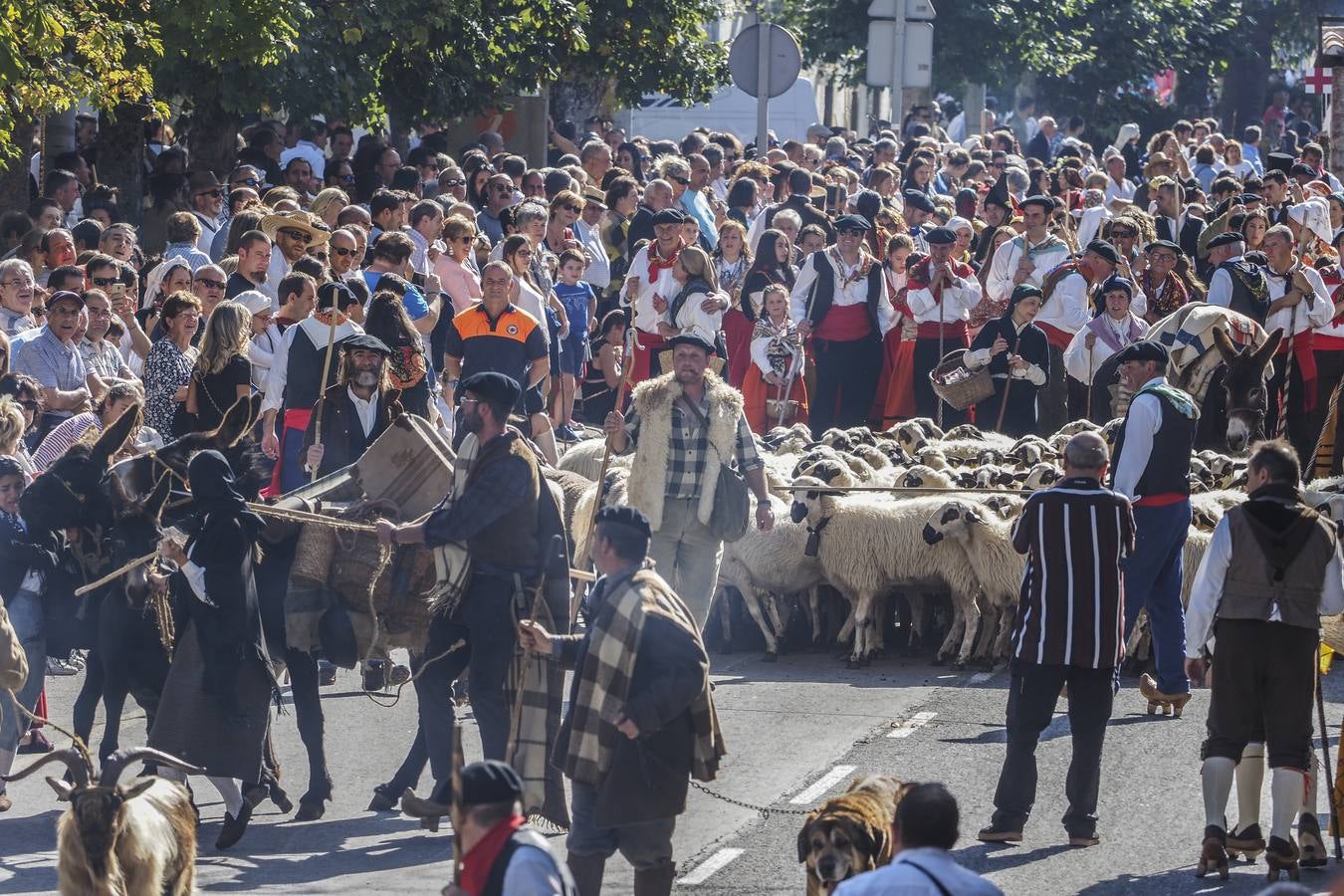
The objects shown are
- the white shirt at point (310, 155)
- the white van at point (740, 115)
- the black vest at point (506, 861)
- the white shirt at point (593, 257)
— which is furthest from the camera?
the white van at point (740, 115)

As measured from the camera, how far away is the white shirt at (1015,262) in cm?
1798

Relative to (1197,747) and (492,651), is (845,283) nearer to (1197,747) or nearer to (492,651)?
(1197,747)

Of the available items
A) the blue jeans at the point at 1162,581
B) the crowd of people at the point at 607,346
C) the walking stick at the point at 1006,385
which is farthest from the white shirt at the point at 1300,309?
the blue jeans at the point at 1162,581

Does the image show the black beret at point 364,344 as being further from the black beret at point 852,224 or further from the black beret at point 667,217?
the black beret at point 852,224

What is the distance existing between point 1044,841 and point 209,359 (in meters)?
4.69

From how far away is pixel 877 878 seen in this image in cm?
589

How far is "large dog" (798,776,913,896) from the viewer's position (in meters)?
7.24

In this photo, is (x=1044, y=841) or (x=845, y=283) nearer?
Answer: (x=1044, y=841)

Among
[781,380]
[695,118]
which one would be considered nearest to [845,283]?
[781,380]

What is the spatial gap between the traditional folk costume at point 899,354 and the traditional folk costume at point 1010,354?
1.11 metres

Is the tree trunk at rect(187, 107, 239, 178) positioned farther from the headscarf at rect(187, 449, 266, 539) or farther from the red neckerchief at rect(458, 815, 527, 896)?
the red neckerchief at rect(458, 815, 527, 896)

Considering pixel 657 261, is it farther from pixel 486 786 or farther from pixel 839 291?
pixel 486 786

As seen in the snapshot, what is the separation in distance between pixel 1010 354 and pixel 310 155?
321 inches

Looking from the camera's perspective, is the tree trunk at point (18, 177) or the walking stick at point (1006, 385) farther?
the tree trunk at point (18, 177)
